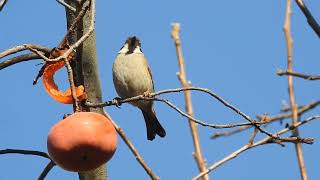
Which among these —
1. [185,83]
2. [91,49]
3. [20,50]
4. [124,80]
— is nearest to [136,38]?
[124,80]

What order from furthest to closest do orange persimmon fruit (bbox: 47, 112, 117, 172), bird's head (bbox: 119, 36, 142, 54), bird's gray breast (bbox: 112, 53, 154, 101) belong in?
bird's head (bbox: 119, 36, 142, 54)
bird's gray breast (bbox: 112, 53, 154, 101)
orange persimmon fruit (bbox: 47, 112, 117, 172)

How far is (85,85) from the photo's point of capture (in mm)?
2715

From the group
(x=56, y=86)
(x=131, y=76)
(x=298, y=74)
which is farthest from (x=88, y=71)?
(x=131, y=76)

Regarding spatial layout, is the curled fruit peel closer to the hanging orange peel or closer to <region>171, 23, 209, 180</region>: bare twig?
the hanging orange peel

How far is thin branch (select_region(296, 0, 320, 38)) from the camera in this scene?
1.77m

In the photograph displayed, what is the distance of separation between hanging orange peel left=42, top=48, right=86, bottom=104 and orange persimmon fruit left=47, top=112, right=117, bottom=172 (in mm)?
357

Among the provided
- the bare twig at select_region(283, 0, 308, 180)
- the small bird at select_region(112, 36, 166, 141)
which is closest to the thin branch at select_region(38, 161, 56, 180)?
the bare twig at select_region(283, 0, 308, 180)

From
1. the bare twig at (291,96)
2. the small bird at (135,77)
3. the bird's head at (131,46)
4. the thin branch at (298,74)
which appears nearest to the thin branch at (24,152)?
the bare twig at (291,96)

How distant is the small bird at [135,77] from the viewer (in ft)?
18.9

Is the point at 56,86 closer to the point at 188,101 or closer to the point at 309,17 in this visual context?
the point at 188,101

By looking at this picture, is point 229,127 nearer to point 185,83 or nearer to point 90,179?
point 185,83

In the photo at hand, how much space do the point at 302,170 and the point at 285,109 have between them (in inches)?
11.0

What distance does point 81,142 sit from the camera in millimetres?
2133

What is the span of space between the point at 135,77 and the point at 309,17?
4.01 m
